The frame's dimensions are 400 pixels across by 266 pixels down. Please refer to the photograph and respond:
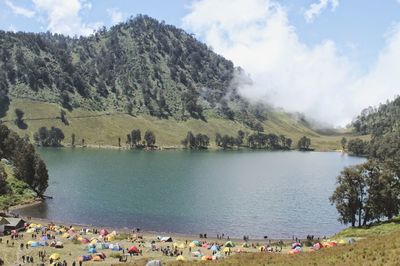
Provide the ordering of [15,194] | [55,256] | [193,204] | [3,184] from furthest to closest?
1. [193,204]
2. [15,194]
3. [3,184]
4. [55,256]

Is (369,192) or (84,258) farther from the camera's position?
(369,192)

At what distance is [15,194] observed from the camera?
433 ft

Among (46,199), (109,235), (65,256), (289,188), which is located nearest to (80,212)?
(46,199)

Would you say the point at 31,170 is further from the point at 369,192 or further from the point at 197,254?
the point at 369,192

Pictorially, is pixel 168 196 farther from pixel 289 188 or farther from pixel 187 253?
pixel 187 253

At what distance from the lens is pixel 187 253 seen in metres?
79.2

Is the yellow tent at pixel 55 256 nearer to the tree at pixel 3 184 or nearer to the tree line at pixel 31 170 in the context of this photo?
the tree at pixel 3 184

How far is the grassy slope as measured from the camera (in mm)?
124650

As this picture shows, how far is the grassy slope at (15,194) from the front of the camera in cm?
12465

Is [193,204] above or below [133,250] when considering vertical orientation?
above

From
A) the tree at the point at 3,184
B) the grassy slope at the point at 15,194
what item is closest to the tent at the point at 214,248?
the grassy slope at the point at 15,194


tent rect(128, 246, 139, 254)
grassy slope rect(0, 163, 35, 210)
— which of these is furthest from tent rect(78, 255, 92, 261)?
grassy slope rect(0, 163, 35, 210)

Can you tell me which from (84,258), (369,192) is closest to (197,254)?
(84,258)

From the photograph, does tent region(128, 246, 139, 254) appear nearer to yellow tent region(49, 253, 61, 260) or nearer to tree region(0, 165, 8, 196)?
yellow tent region(49, 253, 61, 260)
